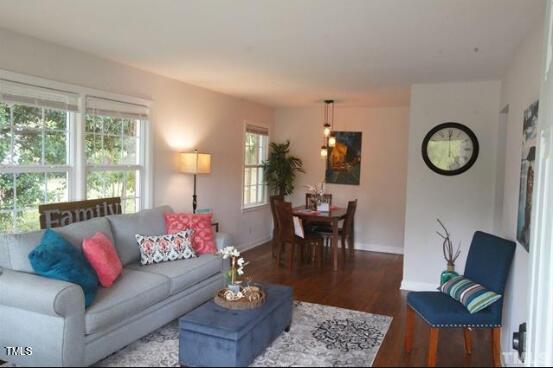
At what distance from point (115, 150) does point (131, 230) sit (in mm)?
1083

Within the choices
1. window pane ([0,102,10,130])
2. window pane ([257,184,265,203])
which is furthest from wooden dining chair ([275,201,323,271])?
window pane ([0,102,10,130])

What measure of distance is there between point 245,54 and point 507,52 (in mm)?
2143

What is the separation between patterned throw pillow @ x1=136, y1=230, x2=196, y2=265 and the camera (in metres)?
3.59

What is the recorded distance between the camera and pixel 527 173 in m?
2.51

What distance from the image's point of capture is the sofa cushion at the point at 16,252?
105 inches

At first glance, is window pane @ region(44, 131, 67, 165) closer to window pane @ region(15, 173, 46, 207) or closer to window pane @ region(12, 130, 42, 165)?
window pane @ region(12, 130, 42, 165)

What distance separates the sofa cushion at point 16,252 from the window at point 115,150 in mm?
1286

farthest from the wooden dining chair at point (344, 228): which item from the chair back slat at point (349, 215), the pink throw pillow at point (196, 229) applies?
the pink throw pillow at point (196, 229)

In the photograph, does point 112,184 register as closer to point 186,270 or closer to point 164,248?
point 164,248

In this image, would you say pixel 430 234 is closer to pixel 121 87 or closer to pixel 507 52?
pixel 507 52

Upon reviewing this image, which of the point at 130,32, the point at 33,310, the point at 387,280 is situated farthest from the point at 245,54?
the point at 387,280

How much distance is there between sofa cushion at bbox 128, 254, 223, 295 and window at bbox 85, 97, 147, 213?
110 cm

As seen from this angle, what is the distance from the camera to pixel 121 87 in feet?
13.8

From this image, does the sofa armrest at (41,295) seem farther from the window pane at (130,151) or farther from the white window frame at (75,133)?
the window pane at (130,151)
